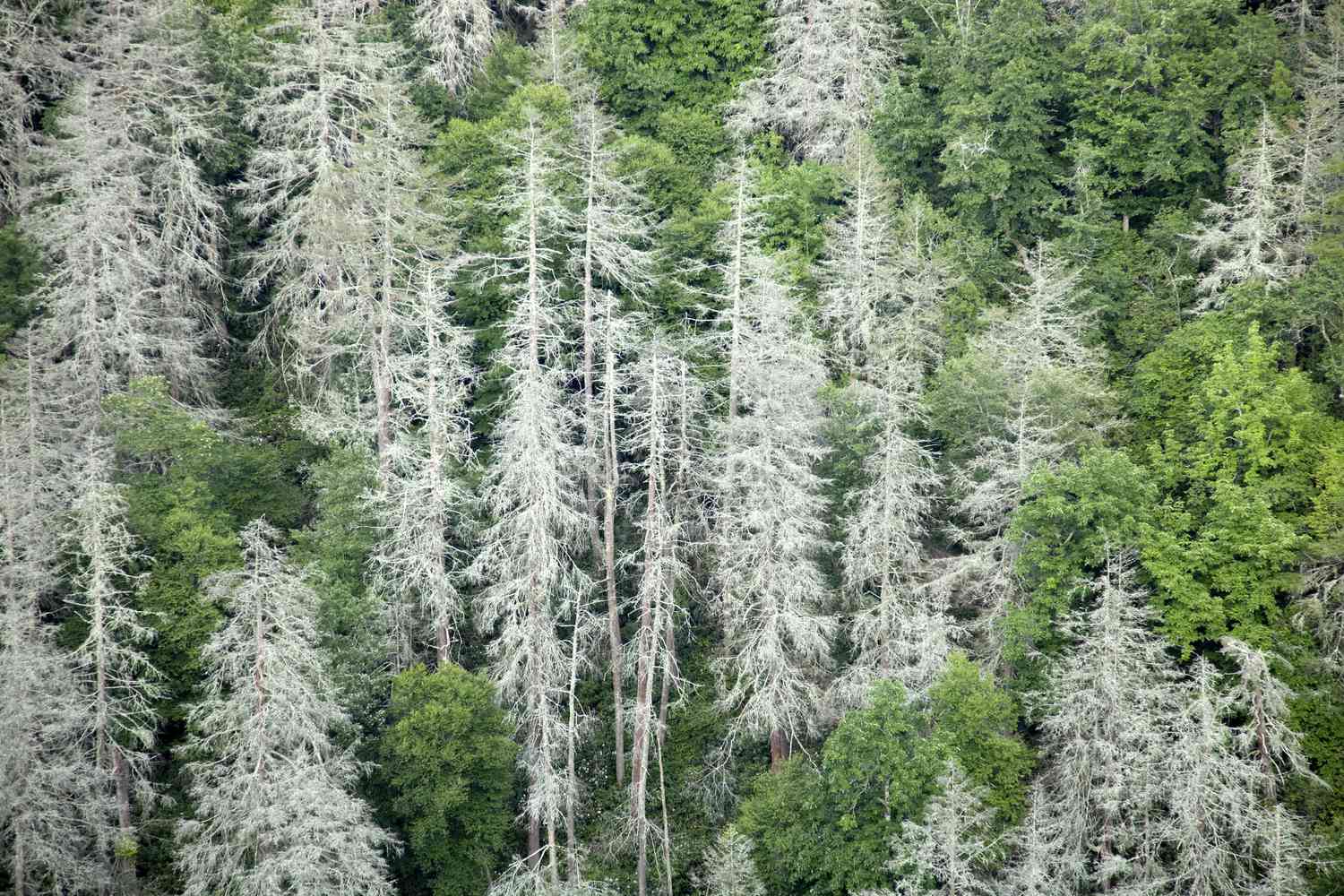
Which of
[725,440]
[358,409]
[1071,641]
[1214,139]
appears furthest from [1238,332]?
[358,409]

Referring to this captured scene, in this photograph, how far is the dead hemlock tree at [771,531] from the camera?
29.8m

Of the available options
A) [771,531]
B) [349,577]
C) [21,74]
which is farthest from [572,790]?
[21,74]

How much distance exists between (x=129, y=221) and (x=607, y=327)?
15.1 metres

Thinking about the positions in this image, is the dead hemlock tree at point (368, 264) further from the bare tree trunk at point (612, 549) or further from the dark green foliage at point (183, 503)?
the bare tree trunk at point (612, 549)

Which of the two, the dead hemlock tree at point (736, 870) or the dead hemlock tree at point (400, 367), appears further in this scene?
the dead hemlock tree at point (400, 367)

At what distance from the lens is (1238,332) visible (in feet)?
105

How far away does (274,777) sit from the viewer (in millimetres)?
26125

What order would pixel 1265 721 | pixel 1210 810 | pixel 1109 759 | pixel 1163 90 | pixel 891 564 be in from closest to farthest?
pixel 1210 810 < pixel 1109 759 < pixel 1265 721 < pixel 891 564 < pixel 1163 90

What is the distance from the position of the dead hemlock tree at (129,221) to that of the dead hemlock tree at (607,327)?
41.9 feet

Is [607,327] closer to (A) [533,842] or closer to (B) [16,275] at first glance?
(A) [533,842]

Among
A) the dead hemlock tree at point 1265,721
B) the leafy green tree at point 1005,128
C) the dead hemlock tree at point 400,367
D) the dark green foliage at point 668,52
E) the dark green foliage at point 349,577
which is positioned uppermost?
the dark green foliage at point 668,52

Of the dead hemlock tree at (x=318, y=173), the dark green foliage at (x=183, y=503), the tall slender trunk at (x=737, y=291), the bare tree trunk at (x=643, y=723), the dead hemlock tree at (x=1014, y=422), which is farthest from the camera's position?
the dead hemlock tree at (x=318, y=173)

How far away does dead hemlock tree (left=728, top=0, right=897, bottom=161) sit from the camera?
40000 millimetres

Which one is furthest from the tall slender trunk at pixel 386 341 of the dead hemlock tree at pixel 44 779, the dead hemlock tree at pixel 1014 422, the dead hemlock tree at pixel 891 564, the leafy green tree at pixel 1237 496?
the leafy green tree at pixel 1237 496
